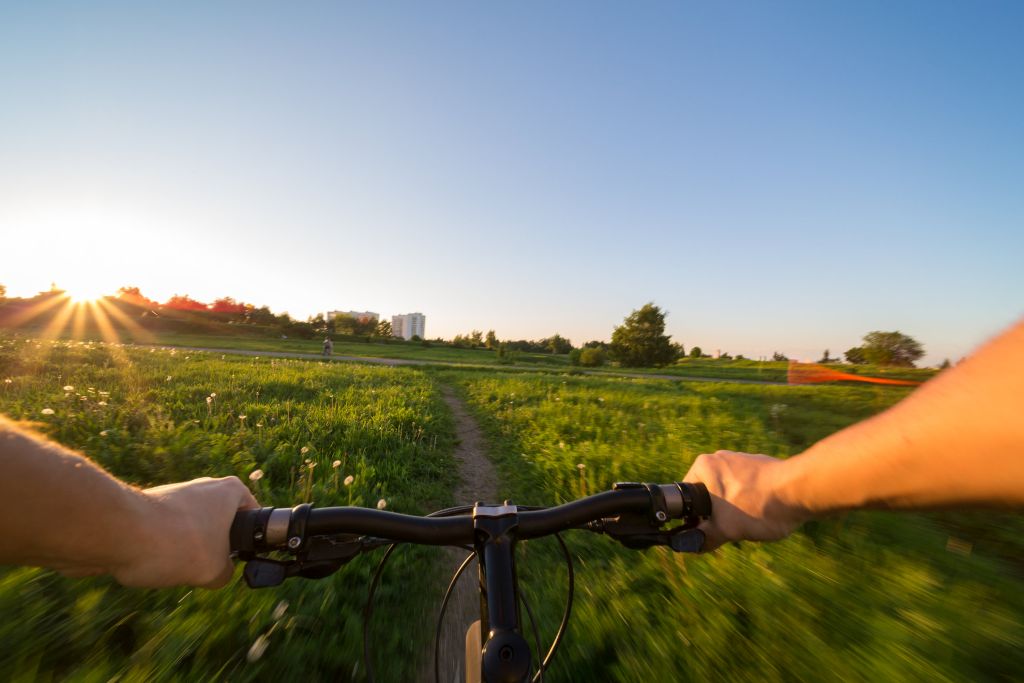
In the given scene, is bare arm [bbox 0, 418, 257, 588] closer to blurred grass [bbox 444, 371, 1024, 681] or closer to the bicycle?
the bicycle

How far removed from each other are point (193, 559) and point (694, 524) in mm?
1672

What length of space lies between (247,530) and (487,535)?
0.75 meters

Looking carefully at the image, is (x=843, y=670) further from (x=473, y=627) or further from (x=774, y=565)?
(x=473, y=627)

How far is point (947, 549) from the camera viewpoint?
2.67m

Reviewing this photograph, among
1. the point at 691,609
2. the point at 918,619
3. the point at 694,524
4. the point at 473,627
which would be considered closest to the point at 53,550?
the point at 473,627

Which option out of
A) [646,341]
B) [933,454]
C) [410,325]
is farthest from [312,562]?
[410,325]

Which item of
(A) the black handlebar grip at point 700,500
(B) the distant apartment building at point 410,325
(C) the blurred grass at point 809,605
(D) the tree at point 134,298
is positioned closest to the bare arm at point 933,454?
(A) the black handlebar grip at point 700,500

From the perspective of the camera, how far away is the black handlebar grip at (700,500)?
140 cm

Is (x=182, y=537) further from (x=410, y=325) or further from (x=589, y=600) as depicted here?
(x=410, y=325)

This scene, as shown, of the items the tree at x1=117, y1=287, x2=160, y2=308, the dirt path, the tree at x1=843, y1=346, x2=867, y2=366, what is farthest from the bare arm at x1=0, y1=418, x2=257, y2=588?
the tree at x1=117, y1=287, x2=160, y2=308

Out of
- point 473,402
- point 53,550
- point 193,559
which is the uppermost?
point 53,550

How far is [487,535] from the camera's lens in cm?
127

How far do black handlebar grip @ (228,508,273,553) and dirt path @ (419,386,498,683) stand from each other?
6.58 ft

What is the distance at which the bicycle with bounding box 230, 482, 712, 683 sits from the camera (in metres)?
1.13
